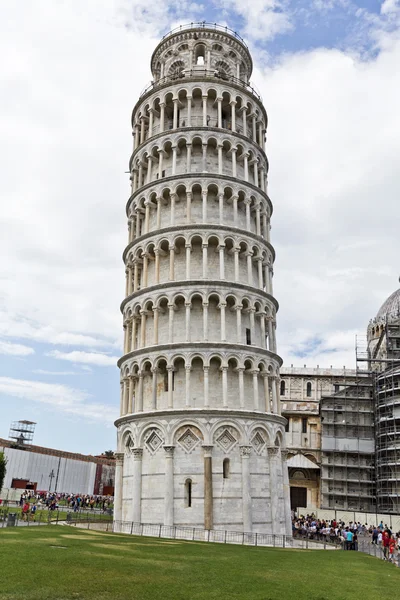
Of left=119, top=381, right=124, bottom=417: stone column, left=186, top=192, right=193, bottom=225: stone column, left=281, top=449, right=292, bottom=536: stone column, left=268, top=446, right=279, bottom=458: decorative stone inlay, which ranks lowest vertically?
left=281, top=449, right=292, bottom=536: stone column

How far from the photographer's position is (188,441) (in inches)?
1340

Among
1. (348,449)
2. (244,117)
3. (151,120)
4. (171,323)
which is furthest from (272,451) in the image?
(348,449)

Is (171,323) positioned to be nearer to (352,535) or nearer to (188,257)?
(188,257)

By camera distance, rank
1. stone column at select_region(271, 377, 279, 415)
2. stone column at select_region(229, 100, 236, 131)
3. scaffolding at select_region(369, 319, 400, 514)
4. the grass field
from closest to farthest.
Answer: the grass field, stone column at select_region(271, 377, 279, 415), stone column at select_region(229, 100, 236, 131), scaffolding at select_region(369, 319, 400, 514)

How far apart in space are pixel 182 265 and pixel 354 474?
36.6 m

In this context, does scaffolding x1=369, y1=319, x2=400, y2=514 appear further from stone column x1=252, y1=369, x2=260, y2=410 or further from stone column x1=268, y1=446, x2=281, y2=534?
stone column x1=252, y1=369, x2=260, y2=410

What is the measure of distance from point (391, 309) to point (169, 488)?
54.2 meters

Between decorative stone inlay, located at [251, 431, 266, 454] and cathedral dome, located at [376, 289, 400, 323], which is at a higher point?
cathedral dome, located at [376, 289, 400, 323]

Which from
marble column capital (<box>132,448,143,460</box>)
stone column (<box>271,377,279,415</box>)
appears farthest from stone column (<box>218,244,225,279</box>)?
marble column capital (<box>132,448,143,460</box>)

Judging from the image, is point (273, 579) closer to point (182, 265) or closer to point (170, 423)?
point (170, 423)

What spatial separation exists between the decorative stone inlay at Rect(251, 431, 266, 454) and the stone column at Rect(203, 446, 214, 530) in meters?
3.31

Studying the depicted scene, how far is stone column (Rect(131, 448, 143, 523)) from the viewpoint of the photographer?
33.6m

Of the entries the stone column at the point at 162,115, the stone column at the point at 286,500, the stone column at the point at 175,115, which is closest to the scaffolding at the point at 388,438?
the stone column at the point at 286,500

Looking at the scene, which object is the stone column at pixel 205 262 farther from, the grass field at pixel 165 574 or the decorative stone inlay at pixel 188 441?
the grass field at pixel 165 574
